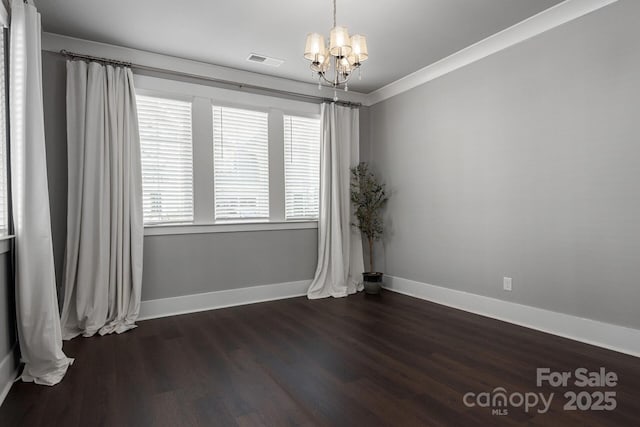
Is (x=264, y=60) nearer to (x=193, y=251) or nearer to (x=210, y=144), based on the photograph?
(x=210, y=144)

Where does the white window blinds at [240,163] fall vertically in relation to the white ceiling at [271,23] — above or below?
below

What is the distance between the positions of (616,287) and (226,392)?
3.07 meters

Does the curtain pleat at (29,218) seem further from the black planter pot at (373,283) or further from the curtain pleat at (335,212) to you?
the black planter pot at (373,283)

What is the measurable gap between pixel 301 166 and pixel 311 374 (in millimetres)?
2987

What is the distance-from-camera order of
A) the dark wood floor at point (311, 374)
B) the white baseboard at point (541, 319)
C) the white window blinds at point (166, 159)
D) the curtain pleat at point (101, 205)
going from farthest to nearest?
the white window blinds at point (166, 159), the curtain pleat at point (101, 205), the white baseboard at point (541, 319), the dark wood floor at point (311, 374)

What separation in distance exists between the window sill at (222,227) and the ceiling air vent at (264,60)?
6.32 feet

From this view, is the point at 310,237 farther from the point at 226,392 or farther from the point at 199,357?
the point at 226,392

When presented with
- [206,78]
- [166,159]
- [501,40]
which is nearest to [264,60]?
[206,78]

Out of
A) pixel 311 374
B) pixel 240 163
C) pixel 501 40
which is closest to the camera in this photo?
pixel 311 374

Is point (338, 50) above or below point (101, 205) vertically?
above

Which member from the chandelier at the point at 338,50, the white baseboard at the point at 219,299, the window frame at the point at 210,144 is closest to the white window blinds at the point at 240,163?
the window frame at the point at 210,144

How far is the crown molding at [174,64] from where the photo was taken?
3.47 metres

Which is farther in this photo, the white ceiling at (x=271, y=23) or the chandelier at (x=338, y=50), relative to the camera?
the white ceiling at (x=271, y=23)

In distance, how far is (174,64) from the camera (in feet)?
13.1
